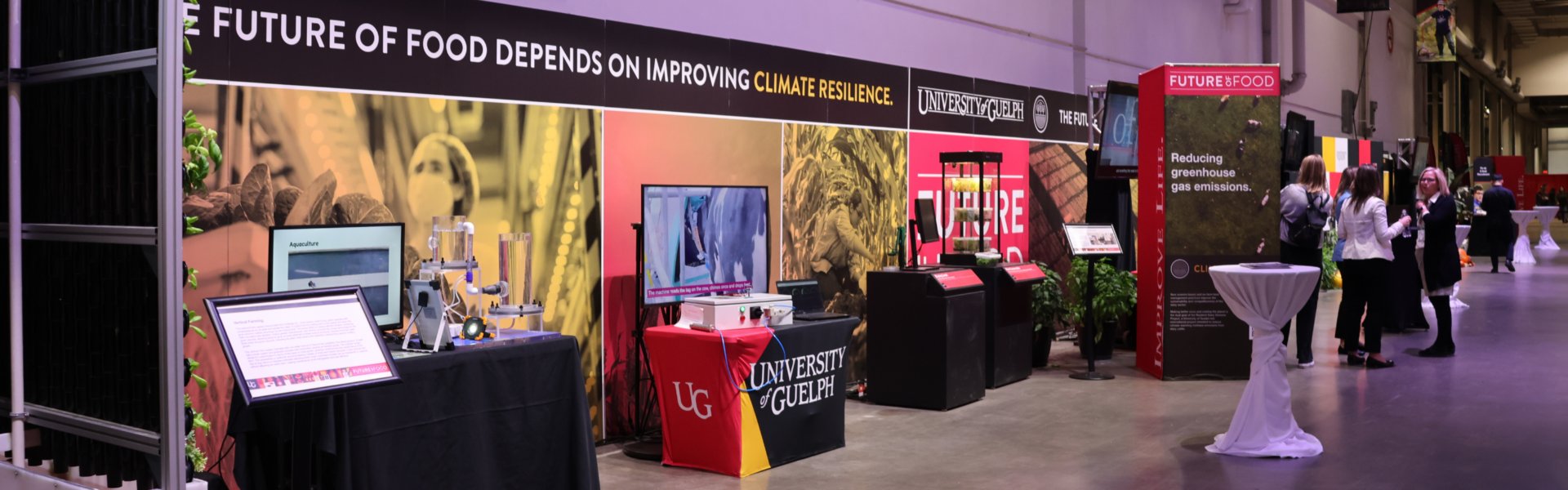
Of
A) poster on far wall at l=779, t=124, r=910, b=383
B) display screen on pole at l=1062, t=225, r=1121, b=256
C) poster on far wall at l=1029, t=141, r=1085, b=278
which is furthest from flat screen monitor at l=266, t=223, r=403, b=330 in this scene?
poster on far wall at l=1029, t=141, r=1085, b=278

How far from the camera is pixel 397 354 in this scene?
3.30m

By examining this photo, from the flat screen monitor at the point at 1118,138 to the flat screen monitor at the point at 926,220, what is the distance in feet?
5.36

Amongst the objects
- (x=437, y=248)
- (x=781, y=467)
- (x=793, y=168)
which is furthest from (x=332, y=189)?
(x=793, y=168)

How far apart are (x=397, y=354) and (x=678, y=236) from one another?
5.75 ft

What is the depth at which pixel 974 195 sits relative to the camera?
7.68 meters

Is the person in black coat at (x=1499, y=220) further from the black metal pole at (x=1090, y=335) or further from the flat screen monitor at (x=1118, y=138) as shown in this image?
the black metal pole at (x=1090, y=335)

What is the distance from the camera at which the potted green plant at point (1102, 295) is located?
7.46 m

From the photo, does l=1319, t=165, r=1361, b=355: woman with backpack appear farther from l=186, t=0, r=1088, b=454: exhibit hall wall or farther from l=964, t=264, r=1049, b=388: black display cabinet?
l=186, t=0, r=1088, b=454: exhibit hall wall

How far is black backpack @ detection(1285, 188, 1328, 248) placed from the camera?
6895 millimetres

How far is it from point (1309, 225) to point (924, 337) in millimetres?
2805

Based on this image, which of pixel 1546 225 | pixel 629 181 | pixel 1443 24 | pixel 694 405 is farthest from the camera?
pixel 1546 225

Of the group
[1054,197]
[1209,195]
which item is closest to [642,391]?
[1209,195]

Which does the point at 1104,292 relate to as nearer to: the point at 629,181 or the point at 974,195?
the point at 974,195

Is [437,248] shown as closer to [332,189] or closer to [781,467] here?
[332,189]
